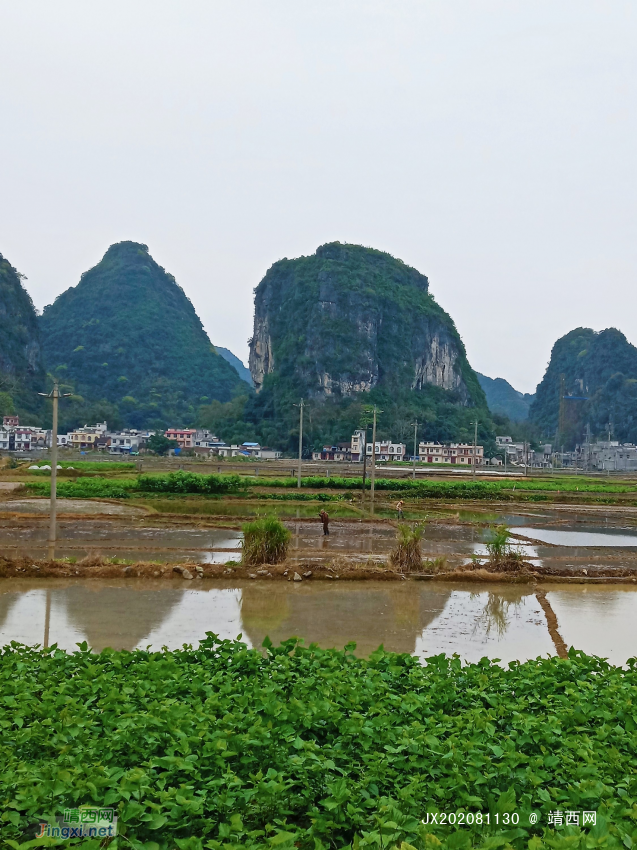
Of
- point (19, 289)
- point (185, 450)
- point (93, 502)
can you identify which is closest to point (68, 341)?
point (19, 289)

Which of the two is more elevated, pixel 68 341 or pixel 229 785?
pixel 68 341

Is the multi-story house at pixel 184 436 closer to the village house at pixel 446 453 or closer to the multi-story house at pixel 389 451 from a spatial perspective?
the multi-story house at pixel 389 451

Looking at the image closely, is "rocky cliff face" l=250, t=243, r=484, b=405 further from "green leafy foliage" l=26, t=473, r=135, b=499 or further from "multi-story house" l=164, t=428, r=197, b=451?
"green leafy foliage" l=26, t=473, r=135, b=499

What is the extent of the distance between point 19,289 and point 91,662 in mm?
107267

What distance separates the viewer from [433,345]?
397 ft

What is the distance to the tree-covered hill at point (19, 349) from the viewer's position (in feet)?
305

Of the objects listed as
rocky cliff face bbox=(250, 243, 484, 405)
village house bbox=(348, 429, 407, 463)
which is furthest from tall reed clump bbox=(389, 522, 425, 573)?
rocky cliff face bbox=(250, 243, 484, 405)

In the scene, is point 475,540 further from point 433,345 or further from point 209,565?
point 433,345

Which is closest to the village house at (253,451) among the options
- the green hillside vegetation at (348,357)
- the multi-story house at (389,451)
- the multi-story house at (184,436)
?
the green hillside vegetation at (348,357)

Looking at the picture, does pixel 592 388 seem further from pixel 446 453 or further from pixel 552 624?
pixel 552 624

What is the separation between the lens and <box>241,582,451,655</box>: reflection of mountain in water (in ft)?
30.7

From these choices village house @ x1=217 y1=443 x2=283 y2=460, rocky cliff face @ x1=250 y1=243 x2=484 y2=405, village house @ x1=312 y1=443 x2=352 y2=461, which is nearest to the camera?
village house @ x1=217 y1=443 x2=283 y2=460

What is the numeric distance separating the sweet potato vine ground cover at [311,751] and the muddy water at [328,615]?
3.08 m

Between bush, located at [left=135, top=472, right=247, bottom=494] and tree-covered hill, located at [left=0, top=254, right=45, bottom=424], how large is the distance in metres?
62.0
